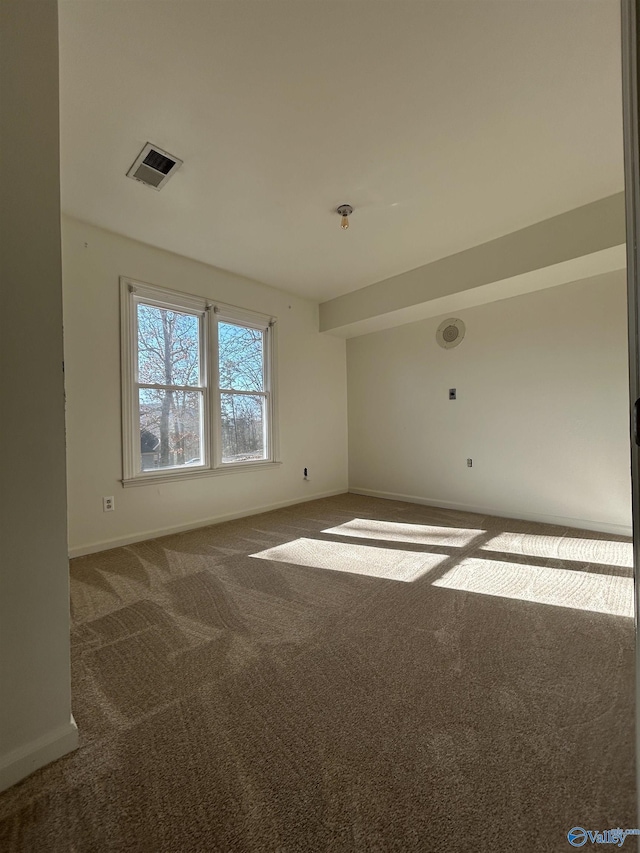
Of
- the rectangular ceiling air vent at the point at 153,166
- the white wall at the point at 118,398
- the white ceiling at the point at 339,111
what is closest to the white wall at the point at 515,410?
the white ceiling at the point at 339,111

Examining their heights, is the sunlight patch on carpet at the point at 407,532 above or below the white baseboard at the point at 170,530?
below

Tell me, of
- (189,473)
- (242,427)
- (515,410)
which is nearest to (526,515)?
(515,410)

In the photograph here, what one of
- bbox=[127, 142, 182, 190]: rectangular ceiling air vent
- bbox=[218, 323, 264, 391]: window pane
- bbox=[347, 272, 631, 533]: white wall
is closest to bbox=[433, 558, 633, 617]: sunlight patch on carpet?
bbox=[347, 272, 631, 533]: white wall

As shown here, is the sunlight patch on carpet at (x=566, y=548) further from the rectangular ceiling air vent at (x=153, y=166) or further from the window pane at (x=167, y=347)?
the rectangular ceiling air vent at (x=153, y=166)

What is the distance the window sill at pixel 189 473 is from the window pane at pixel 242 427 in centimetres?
9

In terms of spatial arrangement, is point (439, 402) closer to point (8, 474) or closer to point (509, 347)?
point (509, 347)

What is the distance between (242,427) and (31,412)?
3.08 metres

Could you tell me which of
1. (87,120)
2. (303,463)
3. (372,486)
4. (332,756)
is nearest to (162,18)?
(87,120)

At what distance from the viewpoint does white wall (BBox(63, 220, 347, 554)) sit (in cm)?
306

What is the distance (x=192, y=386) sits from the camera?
3.77 metres

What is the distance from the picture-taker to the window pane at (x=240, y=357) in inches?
159

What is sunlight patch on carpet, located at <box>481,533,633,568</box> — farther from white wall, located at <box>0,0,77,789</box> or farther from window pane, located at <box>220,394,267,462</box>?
white wall, located at <box>0,0,77,789</box>

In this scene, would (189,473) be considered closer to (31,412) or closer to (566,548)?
(31,412)

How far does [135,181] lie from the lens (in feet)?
8.27
